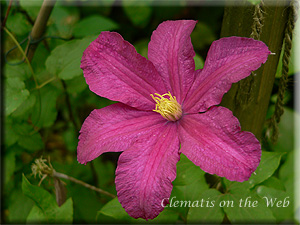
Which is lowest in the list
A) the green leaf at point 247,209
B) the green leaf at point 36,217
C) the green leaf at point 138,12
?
the green leaf at point 36,217

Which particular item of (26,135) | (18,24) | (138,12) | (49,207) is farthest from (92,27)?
(49,207)

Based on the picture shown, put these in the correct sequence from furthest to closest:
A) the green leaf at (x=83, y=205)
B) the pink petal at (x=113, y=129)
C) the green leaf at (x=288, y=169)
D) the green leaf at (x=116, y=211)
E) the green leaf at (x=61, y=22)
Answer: the green leaf at (x=83, y=205) → the green leaf at (x=61, y=22) → the green leaf at (x=288, y=169) → the green leaf at (x=116, y=211) → the pink petal at (x=113, y=129)

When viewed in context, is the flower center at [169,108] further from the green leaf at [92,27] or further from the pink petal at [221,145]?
the green leaf at [92,27]

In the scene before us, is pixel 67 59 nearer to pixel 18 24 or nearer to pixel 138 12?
pixel 18 24

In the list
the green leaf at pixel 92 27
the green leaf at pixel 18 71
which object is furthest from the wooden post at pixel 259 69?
the green leaf at pixel 18 71

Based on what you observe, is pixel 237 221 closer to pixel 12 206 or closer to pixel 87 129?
pixel 87 129

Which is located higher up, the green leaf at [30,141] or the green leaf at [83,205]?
the green leaf at [30,141]

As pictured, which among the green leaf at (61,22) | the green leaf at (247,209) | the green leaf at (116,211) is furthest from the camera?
the green leaf at (61,22)
